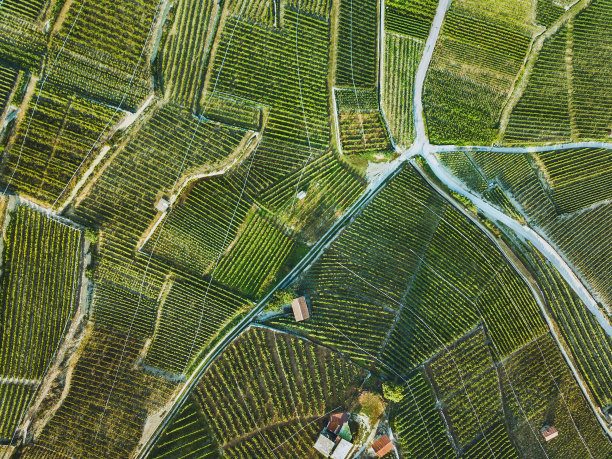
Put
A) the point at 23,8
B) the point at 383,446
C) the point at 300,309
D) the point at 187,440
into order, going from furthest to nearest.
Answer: the point at 300,309
the point at 187,440
the point at 383,446
the point at 23,8

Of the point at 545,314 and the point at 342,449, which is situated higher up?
the point at 545,314

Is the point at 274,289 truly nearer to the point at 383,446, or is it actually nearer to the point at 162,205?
the point at 162,205

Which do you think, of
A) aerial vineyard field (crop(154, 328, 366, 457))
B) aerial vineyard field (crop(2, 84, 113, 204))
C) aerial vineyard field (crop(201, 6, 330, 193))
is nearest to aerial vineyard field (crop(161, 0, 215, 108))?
aerial vineyard field (crop(201, 6, 330, 193))

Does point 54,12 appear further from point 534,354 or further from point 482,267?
point 534,354

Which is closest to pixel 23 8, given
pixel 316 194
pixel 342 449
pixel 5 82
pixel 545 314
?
pixel 5 82

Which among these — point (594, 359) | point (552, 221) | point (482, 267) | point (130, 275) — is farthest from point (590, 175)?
point (130, 275)

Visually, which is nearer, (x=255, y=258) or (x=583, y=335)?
(x=255, y=258)

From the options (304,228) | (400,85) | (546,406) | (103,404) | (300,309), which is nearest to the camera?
(103,404)
